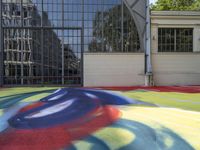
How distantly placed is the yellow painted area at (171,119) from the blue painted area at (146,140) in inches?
5.3

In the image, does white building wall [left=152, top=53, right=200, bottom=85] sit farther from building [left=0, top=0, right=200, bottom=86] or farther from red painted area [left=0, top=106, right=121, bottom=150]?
red painted area [left=0, top=106, right=121, bottom=150]

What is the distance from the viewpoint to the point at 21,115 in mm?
9125

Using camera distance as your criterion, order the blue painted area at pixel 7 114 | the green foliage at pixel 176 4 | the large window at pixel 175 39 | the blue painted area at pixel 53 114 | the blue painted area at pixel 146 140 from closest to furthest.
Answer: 1. the blue painted area at pixel 146 140
2. the blue painted area at pixel 7 114
3. the blue painted area at pixel 53 114
4. the large window at pixel 175 39
5. the green foliage at pixel 176 4

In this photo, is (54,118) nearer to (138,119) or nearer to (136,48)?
(138,119)

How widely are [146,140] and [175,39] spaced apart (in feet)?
63.1

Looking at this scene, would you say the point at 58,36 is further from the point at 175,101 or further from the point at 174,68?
the point at 175,101

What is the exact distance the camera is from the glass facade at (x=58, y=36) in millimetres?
23547

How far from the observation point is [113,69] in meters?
24.1

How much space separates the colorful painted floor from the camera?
641 centimetres

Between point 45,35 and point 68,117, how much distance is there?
52.6 feet

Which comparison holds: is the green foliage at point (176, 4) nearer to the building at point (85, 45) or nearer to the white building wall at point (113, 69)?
the building at point (85, 45)

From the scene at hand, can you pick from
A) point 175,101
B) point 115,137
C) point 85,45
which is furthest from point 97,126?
point 85,45

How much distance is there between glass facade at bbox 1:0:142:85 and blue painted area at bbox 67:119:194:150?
653 inches

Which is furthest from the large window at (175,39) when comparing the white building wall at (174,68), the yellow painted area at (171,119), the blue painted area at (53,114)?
the yellow painted area at (171,119)
